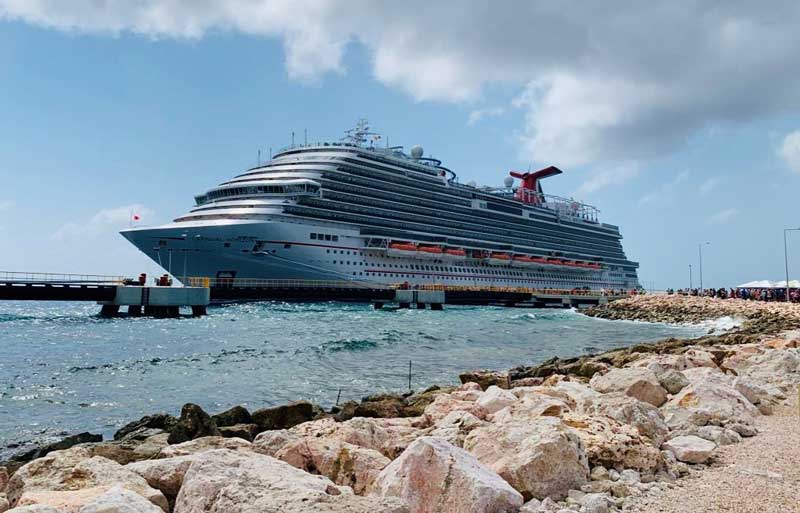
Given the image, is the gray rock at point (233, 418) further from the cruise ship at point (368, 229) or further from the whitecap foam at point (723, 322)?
the cruise ship at point (368, 229)

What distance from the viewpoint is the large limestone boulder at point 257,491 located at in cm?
317

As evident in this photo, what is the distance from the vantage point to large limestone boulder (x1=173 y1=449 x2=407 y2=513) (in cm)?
317

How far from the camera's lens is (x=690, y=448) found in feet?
16.8

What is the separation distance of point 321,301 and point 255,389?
116 ft

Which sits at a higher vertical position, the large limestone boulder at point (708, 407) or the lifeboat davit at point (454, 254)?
the lifeboat davit at point (454, 254)

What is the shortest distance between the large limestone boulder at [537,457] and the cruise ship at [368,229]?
42.5 m

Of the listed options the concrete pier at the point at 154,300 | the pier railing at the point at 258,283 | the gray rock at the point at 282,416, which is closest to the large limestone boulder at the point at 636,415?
the gray rock at the point at 282,416

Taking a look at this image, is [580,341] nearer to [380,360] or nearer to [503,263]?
[380,360]

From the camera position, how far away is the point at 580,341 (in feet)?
85.1

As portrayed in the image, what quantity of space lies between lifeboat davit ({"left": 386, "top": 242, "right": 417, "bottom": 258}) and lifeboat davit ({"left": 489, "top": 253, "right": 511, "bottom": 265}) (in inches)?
525

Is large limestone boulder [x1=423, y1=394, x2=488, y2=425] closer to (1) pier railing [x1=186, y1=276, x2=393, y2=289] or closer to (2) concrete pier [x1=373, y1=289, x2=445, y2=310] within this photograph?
(1) pier railing [x1=186, y1=276, x2=393, y2=289]

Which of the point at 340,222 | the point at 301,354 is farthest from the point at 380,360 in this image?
the point at 340,222

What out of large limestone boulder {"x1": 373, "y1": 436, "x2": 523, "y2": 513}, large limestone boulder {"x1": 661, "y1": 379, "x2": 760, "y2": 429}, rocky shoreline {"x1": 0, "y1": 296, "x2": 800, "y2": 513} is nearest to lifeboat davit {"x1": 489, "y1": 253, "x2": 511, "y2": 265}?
rocky shoreline {"x1": 0, "y1": 296, "x2": 800, "y2": 513}

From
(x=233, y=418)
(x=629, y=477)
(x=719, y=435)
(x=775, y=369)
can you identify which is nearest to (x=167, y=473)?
(x=629, y=477)
